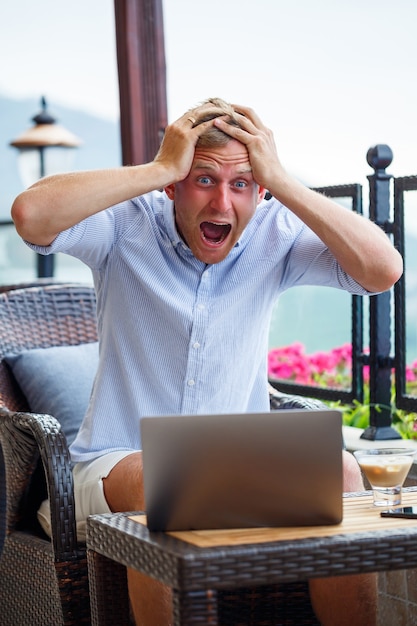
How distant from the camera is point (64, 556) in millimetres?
2164

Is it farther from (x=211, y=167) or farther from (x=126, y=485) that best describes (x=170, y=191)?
(x=126, y=485)

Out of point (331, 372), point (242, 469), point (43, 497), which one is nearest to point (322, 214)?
point (242, 469)

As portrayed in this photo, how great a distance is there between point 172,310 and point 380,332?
824 millimetres

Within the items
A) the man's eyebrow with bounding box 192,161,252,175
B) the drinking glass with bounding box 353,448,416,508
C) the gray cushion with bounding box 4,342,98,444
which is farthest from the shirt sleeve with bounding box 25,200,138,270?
the drinking glass with bounding box 353,448,416,508

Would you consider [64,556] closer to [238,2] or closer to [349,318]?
[349,318]

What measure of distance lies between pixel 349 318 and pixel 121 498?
1.26 m

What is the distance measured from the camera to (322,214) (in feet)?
6.88

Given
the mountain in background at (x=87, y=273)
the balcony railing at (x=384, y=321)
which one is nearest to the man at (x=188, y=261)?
the balcony railing at (x=384, y=321)

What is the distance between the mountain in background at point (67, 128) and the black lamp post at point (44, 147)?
108 mm

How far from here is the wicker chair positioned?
2.15 m

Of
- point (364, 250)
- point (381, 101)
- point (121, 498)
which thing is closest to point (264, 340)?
point (364, 250)

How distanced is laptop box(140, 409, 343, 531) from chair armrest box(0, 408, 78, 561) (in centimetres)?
65

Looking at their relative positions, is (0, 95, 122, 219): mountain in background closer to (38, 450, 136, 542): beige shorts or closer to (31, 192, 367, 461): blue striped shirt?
(31, 192, 367, 461): blue striped shirt

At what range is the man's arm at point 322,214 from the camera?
2.10 m
